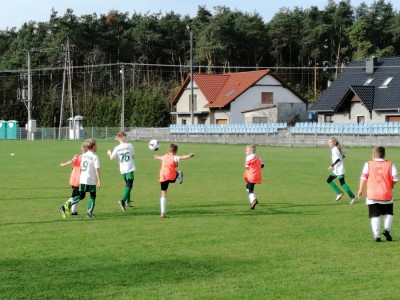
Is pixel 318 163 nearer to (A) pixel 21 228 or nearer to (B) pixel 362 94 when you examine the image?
(A) pixel 21 228

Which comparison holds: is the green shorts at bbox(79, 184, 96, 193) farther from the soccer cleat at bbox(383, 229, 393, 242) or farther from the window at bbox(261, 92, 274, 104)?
the window at bbox(261, 92, 274, 104)

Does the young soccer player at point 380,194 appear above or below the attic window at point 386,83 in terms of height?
below

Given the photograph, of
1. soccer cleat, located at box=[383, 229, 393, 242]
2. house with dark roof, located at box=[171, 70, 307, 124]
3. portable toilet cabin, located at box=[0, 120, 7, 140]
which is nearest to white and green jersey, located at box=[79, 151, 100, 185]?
soccer cleat, located at box=[383, 229, 393, 242]

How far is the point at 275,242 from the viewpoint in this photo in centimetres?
1166

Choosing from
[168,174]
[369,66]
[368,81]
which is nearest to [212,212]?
[168,174]

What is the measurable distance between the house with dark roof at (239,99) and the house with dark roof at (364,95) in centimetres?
760

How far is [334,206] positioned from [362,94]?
52.7 m

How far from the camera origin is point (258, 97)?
8456 cm

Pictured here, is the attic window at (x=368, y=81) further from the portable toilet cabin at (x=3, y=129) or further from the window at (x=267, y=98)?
the portable toilet cabin at (x=3, y=129)

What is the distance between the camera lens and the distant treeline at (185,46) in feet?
352

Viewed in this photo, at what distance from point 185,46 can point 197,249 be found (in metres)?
107

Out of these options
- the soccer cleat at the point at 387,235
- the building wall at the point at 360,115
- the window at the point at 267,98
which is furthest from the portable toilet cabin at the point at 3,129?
the soccer cleat at the point at 387,235

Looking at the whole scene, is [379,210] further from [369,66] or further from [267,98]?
[267,98]

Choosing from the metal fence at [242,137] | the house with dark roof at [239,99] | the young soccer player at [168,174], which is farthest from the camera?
the house with dark roof at [239,99]
